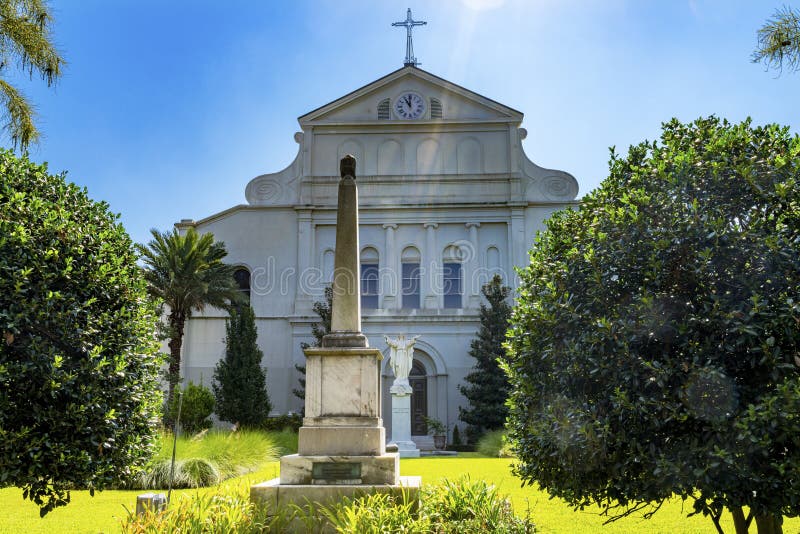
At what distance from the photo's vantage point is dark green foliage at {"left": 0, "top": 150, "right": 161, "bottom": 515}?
532 centimetres

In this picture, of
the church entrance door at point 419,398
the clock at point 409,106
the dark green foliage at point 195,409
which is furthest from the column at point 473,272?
the dark green foliage at point 195,409

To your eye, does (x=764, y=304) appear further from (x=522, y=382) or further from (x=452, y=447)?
(x=452, y=447)

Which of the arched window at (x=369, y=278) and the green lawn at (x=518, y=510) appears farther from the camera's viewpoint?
the arched window at (x=369, y=278)

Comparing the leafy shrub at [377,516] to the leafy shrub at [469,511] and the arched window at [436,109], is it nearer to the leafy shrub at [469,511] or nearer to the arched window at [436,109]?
the leafy shrub at [469,511]

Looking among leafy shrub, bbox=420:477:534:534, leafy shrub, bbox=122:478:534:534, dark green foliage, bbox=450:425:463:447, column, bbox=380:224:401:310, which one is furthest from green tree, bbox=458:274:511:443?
leafy shrub, bbox=122:478:534:534

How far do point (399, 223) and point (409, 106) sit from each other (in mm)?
6191

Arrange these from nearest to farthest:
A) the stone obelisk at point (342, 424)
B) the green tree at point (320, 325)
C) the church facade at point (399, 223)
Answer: the stone obelisk at point (342, 424) → the green tree at point (320, 325) → the church facade at point (399, 223)

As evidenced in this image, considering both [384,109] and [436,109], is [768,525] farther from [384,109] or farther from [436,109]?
[384,109]

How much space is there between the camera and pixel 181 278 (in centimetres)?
2556

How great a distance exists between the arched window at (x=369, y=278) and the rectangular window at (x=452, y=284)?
3283 mm

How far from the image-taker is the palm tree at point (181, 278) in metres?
25.4

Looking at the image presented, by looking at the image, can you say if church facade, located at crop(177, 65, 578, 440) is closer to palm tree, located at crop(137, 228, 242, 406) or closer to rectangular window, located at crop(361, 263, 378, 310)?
rectangular window, located at crop(361, 263, 378, 310)

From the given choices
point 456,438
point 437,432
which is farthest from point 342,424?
point 456,438

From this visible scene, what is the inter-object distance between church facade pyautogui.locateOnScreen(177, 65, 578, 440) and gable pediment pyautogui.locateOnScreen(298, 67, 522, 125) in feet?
0.17
